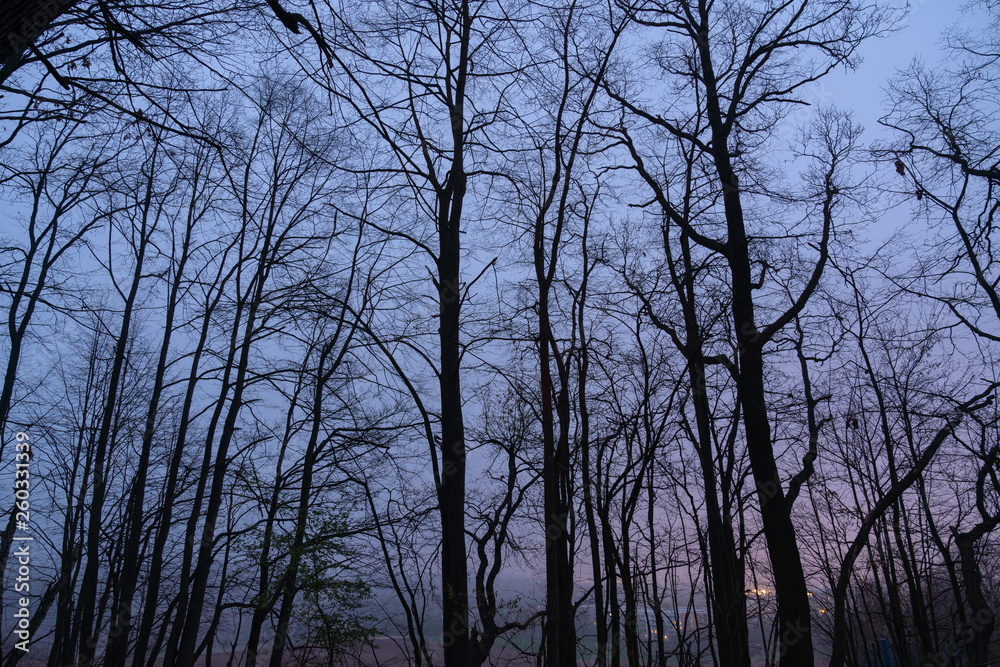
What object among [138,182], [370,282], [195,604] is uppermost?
[138,182]

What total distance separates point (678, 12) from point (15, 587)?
50.6 feet

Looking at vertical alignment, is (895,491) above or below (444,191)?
below

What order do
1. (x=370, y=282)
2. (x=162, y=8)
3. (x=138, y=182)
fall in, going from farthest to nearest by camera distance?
(x=370, y=282) → (x=138, y=182) → (x=162, y=8)

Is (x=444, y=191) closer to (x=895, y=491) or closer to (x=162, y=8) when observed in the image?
(x=162, y=8)

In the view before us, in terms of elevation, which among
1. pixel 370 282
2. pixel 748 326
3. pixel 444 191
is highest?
pixel 370 282

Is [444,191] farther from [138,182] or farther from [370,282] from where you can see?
[138,182]

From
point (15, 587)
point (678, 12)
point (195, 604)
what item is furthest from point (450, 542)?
point (15, 587)

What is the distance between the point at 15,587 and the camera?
1080 cm

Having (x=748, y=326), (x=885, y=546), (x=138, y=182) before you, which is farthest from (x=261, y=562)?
(x=885, y=546)

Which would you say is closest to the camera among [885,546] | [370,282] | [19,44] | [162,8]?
[19,44]

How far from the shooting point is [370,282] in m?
10.1

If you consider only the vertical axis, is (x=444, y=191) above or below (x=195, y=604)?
above

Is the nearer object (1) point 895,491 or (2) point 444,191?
(1) point 895,491

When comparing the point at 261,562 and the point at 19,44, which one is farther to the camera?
the point at 261,562
